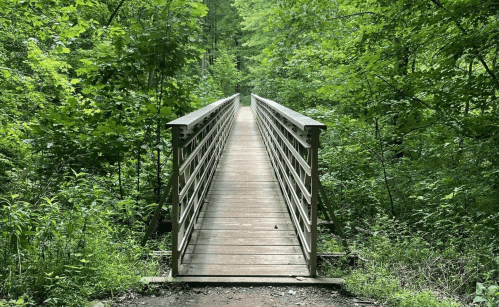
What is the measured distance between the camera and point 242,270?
350 centimetres

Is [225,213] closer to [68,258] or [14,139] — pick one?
[68,258]

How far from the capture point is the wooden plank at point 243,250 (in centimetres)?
391

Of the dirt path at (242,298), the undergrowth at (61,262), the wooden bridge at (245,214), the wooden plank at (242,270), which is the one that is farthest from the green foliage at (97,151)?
the wooden bridge at (245,214)

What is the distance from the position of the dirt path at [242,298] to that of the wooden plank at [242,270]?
215mm

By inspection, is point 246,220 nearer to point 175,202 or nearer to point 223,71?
point 175,202

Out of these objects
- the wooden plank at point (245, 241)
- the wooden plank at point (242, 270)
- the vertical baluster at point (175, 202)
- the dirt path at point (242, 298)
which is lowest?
the dirt path at point (242, 298)

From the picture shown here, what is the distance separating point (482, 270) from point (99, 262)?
383 cm

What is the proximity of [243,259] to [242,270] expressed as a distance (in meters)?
0.25

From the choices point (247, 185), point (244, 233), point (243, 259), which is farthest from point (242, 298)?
point (247, 185)

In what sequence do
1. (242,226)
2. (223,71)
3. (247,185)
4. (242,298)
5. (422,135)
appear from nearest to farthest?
(242,298)
(242,226)
(422,135)
(247,185)
(223,71)

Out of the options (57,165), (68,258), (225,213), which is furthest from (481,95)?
(57,165)

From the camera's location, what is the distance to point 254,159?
28.3 ft

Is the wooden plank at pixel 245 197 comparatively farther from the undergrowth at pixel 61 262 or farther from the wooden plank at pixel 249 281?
the wooden plank at pixel 249 281

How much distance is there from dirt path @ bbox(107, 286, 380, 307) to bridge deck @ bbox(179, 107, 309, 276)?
9.9 inches
